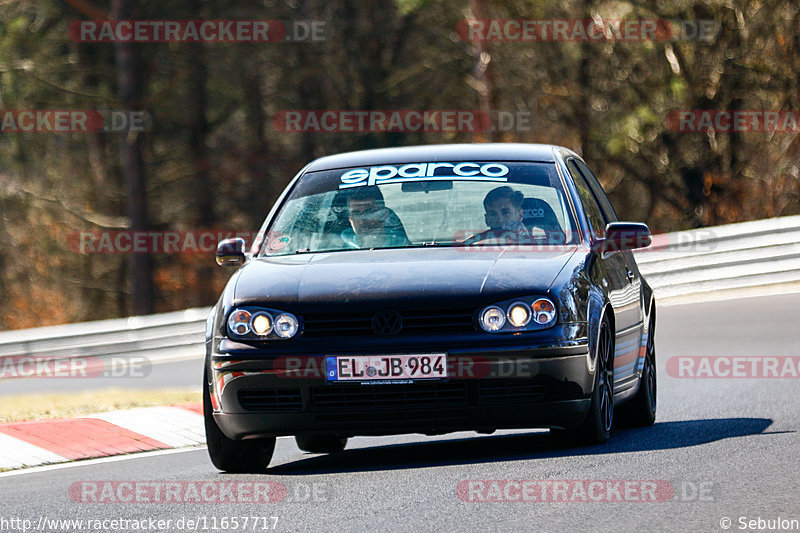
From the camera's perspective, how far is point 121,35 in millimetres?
31734

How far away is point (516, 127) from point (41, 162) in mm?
13271

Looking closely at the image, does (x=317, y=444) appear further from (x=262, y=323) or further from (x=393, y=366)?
(x=393, y=366)

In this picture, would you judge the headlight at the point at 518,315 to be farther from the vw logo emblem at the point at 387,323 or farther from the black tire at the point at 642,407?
the black tire at the point at 642,407

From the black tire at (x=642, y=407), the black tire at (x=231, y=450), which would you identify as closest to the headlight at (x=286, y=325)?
the black tire at (x=231, y=450)

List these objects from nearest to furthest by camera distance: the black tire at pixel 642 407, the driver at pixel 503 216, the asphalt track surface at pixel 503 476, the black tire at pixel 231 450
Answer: the asphalt track surface at pixel 503 476 < the black tire at pixel 231 450 < the driver at pixel 503 216 < the black tire at pixel 642 407

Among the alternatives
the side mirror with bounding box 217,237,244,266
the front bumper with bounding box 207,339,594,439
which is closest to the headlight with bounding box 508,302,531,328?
the front bumper with bounding box 207,339,594,439

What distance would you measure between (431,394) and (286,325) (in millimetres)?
791

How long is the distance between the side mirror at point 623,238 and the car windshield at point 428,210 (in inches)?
10.3

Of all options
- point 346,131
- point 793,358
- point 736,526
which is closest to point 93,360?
point 793,358

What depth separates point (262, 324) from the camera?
7465 mm

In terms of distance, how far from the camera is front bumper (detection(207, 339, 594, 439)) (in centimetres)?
732

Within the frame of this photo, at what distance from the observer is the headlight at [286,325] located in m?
7.40

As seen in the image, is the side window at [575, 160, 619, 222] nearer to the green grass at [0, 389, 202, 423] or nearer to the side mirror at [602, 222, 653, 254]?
the side mirror at [602, 222, 653, 254]

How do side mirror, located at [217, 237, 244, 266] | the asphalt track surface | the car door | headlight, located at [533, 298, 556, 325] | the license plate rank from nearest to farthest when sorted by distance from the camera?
the asphalt track surface < the license plate < headlight, located at [533, 298, 556, 325] < the car door < side mirror, located at [217, 237, 244, 266]
